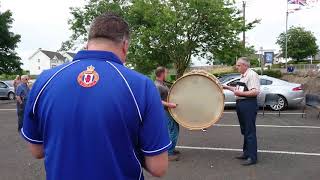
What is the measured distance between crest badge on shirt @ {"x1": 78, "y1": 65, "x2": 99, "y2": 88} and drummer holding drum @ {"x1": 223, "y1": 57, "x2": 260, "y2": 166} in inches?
227

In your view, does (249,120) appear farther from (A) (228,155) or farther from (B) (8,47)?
(B) (8,47)

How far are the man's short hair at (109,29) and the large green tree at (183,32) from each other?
25.8 metres

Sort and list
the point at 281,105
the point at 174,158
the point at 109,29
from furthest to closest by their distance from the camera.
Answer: the point at 281,105 → the point at 174,158 → the point at 109,29

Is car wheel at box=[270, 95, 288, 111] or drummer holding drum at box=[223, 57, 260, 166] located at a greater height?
drummer holding drum at box=[223, 57, 260, 166]

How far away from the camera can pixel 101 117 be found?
2143mm

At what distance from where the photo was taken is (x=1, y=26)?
151 ft

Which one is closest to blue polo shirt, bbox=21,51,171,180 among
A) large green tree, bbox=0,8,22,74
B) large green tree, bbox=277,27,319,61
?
large green tree, bbox=0,8,22,74

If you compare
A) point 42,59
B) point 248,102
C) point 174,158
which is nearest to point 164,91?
point 174,158

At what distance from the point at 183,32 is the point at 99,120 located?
1087 inches

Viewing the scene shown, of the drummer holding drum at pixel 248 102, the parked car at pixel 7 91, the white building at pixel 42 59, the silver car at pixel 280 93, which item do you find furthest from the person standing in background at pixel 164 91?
the white building at pixel 42 59

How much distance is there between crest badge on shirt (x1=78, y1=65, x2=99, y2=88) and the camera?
2158 mm

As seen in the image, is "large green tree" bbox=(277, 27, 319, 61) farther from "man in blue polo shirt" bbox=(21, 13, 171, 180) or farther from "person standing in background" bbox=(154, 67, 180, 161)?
"man in blue polo shirt" bbox=(21, 13, 171, 180)

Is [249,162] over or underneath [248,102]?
underneath

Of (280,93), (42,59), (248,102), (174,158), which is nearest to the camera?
(248,102)
